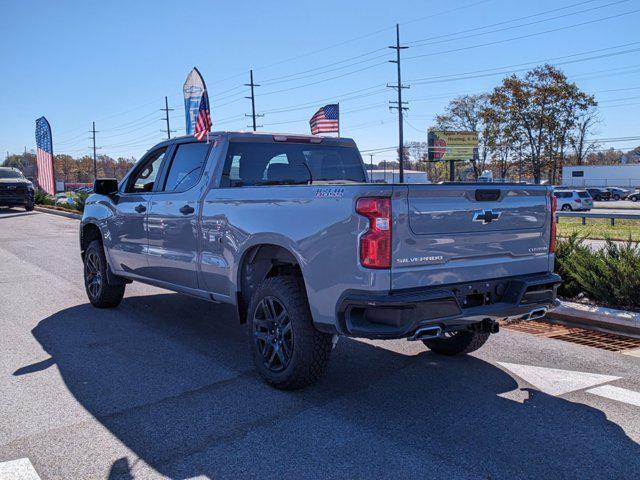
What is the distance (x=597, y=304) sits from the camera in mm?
7184

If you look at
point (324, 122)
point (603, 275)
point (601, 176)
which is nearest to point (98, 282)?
point (603, 275)

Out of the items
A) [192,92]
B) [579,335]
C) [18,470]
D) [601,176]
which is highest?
[192,92]

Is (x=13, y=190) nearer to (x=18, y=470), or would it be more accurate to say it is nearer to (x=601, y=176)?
(x=18, y=470)

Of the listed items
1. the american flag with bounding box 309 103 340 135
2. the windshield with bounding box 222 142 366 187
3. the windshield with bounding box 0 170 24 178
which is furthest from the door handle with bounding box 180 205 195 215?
the windshield with bounding box 0 170 24 178

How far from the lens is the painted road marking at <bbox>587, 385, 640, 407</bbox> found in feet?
14.3

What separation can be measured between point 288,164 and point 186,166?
1030mm

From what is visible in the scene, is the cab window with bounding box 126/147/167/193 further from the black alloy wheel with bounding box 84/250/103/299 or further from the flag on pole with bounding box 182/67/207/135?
the flag on pole with bounding box 182/67/207/135

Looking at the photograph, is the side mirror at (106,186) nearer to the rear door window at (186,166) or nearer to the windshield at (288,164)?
the rear door window at (186,166)

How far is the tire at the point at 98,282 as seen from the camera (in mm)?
7395

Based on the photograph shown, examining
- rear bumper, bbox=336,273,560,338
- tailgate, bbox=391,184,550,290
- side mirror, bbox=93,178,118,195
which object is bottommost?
rear bumper, bbox=336,273,560,338

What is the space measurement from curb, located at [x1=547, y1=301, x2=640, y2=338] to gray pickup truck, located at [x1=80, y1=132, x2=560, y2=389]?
6.69 ft

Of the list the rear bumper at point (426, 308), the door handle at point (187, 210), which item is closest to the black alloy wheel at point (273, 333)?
the rear bumper at point (426, 308)

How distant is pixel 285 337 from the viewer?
14.8 feet

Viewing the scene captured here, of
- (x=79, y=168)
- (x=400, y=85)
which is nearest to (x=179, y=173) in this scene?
(x=400, y=85)
